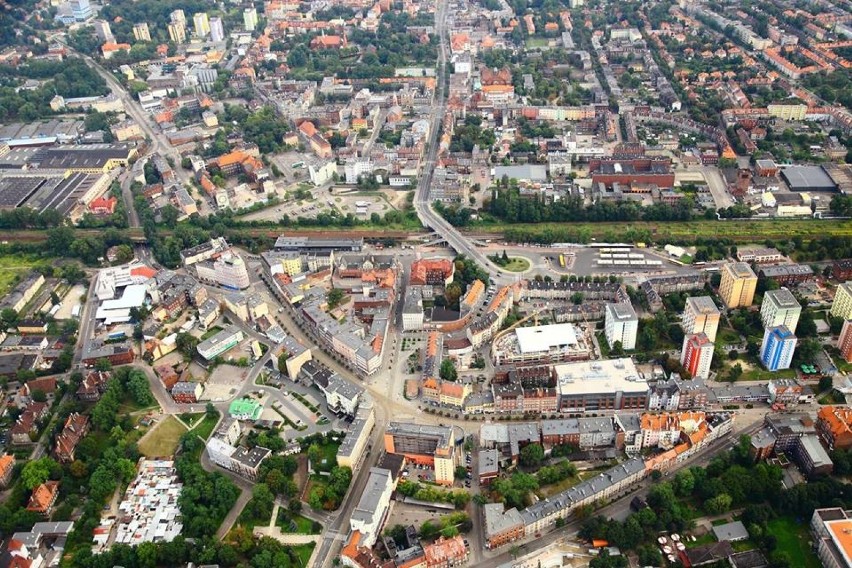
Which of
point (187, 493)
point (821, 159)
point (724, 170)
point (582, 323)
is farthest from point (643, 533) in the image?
point (821, 159)

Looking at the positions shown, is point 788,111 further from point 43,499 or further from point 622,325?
point 43,499

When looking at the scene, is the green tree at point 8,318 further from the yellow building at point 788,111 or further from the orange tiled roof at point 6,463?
the yellow building at point 788,111

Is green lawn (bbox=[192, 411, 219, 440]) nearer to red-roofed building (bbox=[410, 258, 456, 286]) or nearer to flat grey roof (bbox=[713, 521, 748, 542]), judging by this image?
red-roofed building (bbox=[410, 258, 456, 286])

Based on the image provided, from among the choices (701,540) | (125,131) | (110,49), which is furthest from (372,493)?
(110,49)

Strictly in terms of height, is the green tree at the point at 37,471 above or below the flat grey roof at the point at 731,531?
above

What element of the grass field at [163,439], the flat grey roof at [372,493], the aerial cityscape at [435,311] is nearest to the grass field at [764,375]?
the aerial cityscape at [435,311]
